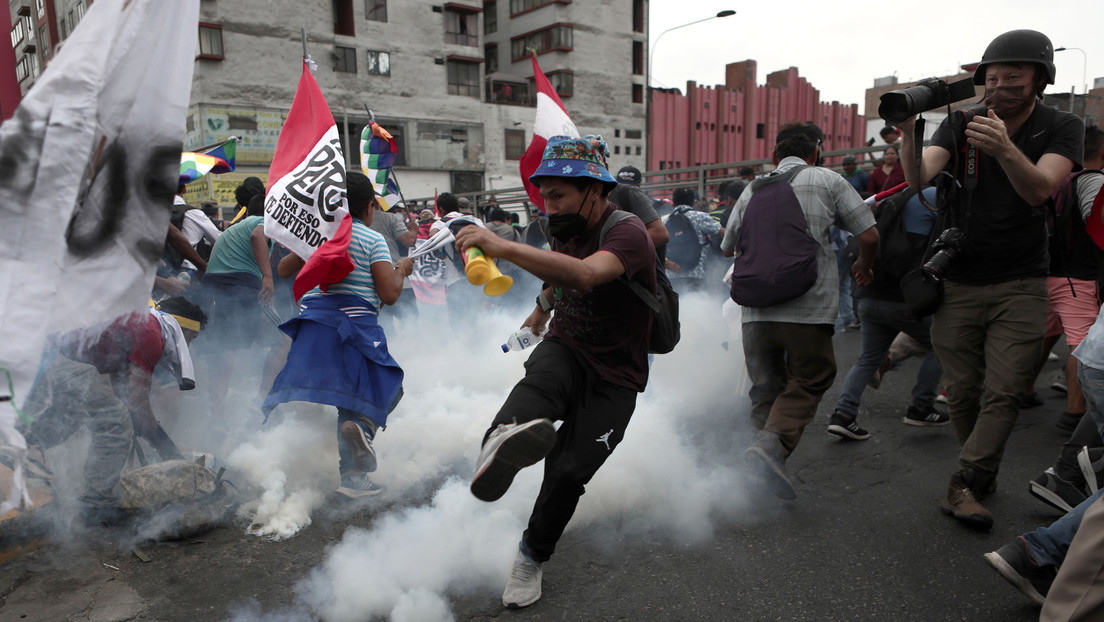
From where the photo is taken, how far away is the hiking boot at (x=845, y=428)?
4.57 meters

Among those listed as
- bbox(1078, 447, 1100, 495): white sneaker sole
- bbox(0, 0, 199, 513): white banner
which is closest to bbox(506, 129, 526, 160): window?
bbox(1078, 447, 1100, 495): white sneaker sole

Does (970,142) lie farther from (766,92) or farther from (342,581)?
(766,92)

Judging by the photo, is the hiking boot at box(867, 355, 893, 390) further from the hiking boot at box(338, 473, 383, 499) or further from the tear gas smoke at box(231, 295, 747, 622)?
the hiking boot at box(338, 473, 383, 499)

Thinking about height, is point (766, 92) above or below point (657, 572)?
above

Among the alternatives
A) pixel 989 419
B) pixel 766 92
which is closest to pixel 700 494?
pixel 989 419

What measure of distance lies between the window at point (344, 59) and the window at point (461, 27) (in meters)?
5.08

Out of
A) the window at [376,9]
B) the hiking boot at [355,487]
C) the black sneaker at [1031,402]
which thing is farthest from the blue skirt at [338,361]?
the window at [376,9]

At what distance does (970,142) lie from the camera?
2984 mm

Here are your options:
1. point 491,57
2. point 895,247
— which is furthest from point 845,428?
point 491,57

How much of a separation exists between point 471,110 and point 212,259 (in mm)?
32643

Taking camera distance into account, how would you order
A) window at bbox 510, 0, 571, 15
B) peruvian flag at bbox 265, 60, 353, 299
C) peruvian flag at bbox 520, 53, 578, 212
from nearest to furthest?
peruvian flag at bbox 265, 60, 353, 299 < peruvian flag at bbox 520, 53, 578, 212 < window at bbox 510, 0, 571, 15

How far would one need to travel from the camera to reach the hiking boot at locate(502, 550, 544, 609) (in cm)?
263

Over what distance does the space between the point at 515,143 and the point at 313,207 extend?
35.1 metres

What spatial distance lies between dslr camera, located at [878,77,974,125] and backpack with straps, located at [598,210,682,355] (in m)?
1.15
